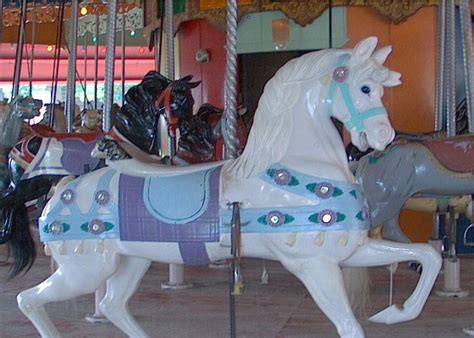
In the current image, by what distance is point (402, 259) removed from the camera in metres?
2.59

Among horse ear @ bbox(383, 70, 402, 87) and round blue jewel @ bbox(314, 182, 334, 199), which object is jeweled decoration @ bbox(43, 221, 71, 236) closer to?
round blue jewel @ bbox(314, 182, 334, 199)

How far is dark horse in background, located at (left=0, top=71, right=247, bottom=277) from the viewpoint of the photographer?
3.29m

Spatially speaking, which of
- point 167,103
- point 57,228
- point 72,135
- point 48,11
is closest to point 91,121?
point 72,135

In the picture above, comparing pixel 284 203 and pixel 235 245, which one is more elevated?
pixel 284 203

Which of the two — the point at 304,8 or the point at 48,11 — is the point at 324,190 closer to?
the point at 304,8

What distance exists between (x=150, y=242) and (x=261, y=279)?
8.70 feet

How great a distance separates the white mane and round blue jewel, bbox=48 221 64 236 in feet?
2.13

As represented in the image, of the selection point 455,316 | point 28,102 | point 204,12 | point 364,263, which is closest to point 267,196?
point 364,263

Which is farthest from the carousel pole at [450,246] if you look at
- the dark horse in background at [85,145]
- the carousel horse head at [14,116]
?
the carousel horse head at [14,116]

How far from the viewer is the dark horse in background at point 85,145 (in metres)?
3.29

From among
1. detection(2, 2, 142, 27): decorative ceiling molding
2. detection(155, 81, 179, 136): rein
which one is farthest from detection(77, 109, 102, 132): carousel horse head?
detection(2, 2, 142, 27): decorative ceiling molding

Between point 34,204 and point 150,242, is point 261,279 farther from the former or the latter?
point 150,242

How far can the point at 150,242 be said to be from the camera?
8.98 ft

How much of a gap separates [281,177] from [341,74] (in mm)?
362
